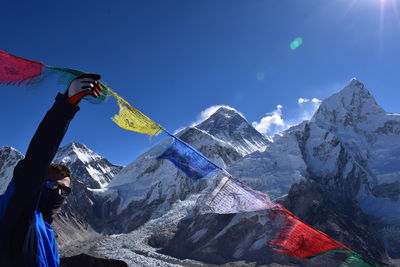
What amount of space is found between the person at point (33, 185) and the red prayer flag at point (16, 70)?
5.90 ft

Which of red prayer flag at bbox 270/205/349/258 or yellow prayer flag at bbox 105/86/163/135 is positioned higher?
yellow prayer flag at bbox 105/86/163/135

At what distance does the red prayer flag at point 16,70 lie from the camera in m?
3.42

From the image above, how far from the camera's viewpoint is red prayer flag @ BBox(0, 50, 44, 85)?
3.42 m

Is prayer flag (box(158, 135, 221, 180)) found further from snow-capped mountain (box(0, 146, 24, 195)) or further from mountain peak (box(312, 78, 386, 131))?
snow-capped mountain (box(0, 146, 24, 195))

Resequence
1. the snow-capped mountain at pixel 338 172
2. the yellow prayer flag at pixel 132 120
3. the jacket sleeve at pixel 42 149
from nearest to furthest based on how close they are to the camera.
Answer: the jacket sleeve at pixel 42 149 → the yellow prayer flag at pixel 132 120 → the snow-capped mountain at pixel 338 172

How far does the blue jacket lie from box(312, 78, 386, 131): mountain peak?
5191 inches

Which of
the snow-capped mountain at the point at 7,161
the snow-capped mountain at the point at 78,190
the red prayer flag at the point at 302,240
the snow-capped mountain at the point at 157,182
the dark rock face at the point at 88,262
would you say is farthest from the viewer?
the snow-capped mountain at the point at 7,161

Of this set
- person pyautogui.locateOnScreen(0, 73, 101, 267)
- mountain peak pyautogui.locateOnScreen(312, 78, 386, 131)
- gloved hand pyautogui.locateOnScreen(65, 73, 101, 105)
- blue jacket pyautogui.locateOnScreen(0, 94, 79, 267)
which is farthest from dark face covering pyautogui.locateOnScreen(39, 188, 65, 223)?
mountain peak pyautogui.locateOnScreen(312, 78, 386, 131)

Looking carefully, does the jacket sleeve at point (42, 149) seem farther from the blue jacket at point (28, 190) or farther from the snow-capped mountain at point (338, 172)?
the snow-capped mountain at point (338, 172)

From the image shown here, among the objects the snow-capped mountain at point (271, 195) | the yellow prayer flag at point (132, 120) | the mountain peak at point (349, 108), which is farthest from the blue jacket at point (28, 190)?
the mountain peak at point (349, 108)

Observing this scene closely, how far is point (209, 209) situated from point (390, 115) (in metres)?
132

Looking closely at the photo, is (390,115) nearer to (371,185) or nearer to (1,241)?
(371,185)

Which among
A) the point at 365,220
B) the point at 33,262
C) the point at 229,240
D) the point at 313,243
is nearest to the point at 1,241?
the point at 33,262

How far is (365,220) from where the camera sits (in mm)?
88125
